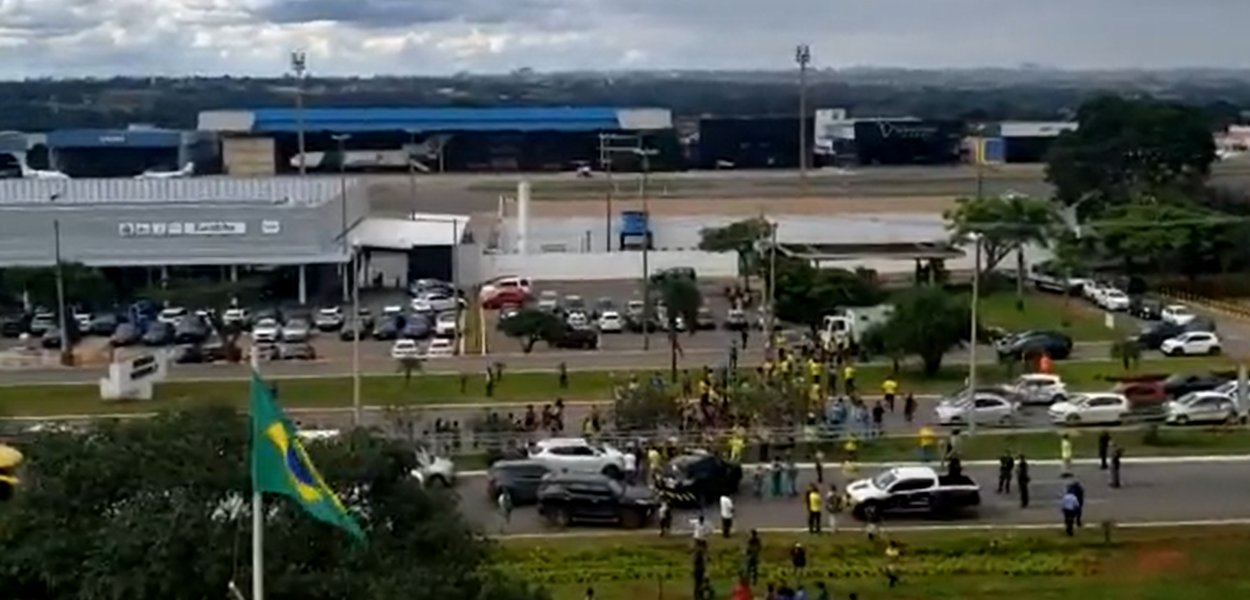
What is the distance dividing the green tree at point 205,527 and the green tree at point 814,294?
2542cm

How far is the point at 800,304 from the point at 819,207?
85.1ft

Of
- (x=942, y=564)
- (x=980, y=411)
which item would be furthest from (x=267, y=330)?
(x=942, y=564)

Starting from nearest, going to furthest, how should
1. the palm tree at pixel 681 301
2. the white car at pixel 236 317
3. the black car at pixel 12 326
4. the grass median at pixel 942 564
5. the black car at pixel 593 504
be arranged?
the grass median at pixel 942 564, the black car at pixel 593 504, the white car at pixel 236 317, the palm tree at pixel 681 301, the black car at pixel 12 326

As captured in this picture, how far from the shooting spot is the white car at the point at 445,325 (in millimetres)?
38156

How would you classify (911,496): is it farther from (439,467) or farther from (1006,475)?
(439,467)

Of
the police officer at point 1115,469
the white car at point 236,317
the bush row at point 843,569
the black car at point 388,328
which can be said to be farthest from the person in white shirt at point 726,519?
the white car at point 236,317

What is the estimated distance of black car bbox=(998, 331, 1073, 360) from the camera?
110 feet

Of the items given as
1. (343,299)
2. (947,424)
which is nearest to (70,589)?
(947,424)

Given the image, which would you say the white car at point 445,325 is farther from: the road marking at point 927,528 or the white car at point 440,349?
the road marking at point 927,528

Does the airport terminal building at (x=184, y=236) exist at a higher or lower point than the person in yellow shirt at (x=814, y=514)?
higher

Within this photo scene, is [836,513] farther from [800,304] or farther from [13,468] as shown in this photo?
[800,304]

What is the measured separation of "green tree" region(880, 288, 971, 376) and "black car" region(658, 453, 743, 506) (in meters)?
9.65

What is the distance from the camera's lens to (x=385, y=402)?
30.4m

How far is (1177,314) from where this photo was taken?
38969mm
